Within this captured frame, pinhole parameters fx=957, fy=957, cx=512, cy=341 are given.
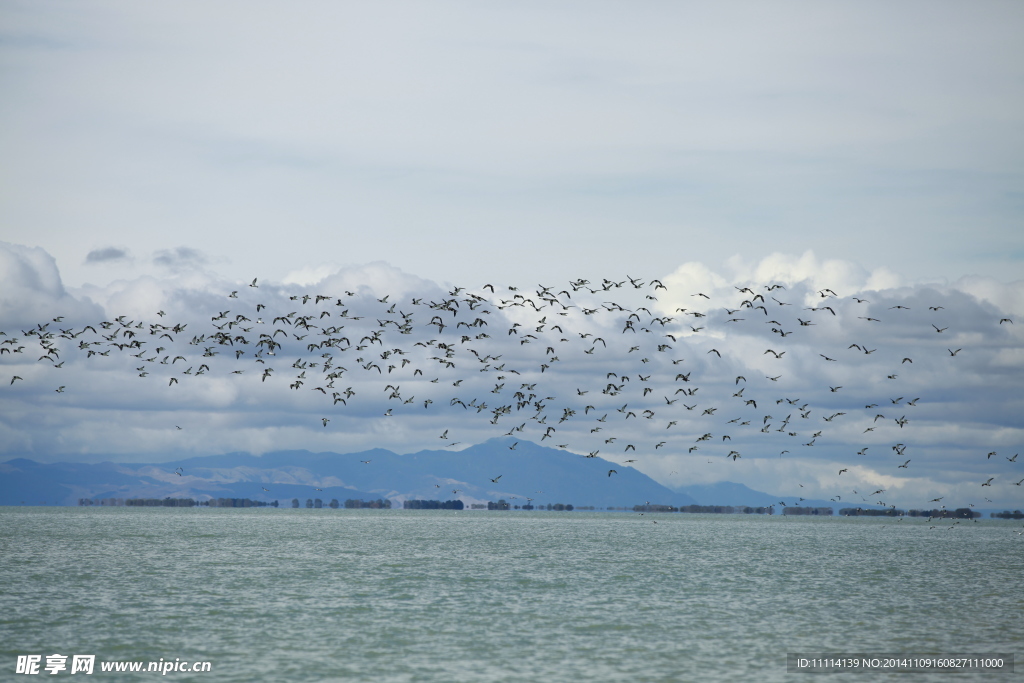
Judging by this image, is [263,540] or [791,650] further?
[263,540]

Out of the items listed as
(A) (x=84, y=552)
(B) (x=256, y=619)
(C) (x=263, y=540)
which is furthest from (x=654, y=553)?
(B) (x=256, y=619)

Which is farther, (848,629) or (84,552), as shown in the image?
(84,552)

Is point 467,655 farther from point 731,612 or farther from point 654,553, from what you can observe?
point 654,553

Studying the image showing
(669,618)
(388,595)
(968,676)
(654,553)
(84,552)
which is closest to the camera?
(968,676)

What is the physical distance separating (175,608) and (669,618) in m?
31.6

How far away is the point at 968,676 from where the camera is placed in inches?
1677

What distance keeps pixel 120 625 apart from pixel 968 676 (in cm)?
4389

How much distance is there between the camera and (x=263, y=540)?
494 feet

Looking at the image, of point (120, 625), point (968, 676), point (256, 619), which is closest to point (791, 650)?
point (968, 676)

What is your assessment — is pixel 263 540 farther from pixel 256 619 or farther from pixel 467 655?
pixel 467 655

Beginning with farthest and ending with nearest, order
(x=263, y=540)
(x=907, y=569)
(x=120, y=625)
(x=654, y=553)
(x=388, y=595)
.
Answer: (x=263, y=540), (x=654, y=553), (x=907, y=569), (x=388, y=595), (x=120, y=625)

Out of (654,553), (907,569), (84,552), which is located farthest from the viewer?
(654,553)

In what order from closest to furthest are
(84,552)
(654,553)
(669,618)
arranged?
(669,618) < (84,552) < (654,553)

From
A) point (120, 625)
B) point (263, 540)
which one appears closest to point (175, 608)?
point (120, 625)
